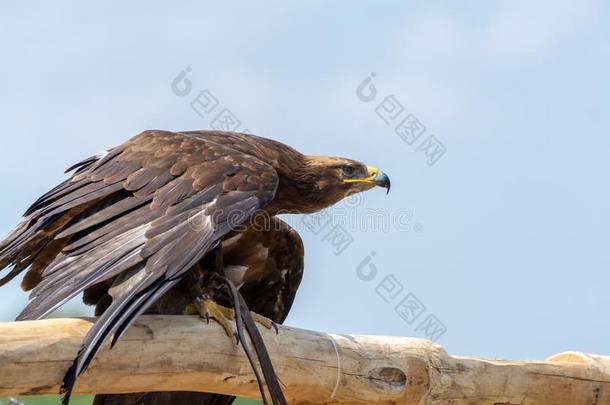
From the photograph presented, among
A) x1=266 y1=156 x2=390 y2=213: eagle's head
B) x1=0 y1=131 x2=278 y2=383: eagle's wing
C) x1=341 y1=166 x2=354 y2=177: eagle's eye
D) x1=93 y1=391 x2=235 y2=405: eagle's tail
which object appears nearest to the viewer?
x1=0 y1=131 x2=278 y2=383: eagle's wing

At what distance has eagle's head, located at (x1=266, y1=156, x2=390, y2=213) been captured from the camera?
21.1 ft

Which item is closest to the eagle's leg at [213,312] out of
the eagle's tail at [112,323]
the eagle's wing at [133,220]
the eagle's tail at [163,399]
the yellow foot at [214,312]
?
the yellow foot at [214,312]

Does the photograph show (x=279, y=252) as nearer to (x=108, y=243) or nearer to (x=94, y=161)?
(x=94, y=161)

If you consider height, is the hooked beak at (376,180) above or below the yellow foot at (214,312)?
above

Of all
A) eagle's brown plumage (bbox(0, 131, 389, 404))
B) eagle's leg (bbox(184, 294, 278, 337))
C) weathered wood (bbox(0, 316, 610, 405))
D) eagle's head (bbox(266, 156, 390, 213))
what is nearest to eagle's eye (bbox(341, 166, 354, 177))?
eagle's head (bbox(266, 156, 390, 213))

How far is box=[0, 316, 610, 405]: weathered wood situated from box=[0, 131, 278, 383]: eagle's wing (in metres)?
0.18

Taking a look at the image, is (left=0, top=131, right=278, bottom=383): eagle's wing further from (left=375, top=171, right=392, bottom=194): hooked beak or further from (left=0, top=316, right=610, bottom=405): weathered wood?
(left=375, top=171, right=392, bottom=194): hooked beak

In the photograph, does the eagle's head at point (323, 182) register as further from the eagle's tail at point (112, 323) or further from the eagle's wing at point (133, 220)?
the eagle's tail at point (112, 323)

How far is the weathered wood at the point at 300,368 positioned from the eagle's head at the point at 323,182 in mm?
1566

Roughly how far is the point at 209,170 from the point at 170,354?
3.56 ft

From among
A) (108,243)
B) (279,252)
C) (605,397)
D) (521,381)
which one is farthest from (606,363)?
(108,243)

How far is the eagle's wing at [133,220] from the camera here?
435 centimetres

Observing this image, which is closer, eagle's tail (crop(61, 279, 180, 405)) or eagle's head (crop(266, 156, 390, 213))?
eagle's tail (crop(61, 279, 180, 405))

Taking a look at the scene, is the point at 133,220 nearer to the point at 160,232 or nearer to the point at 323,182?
the point at 160,232
